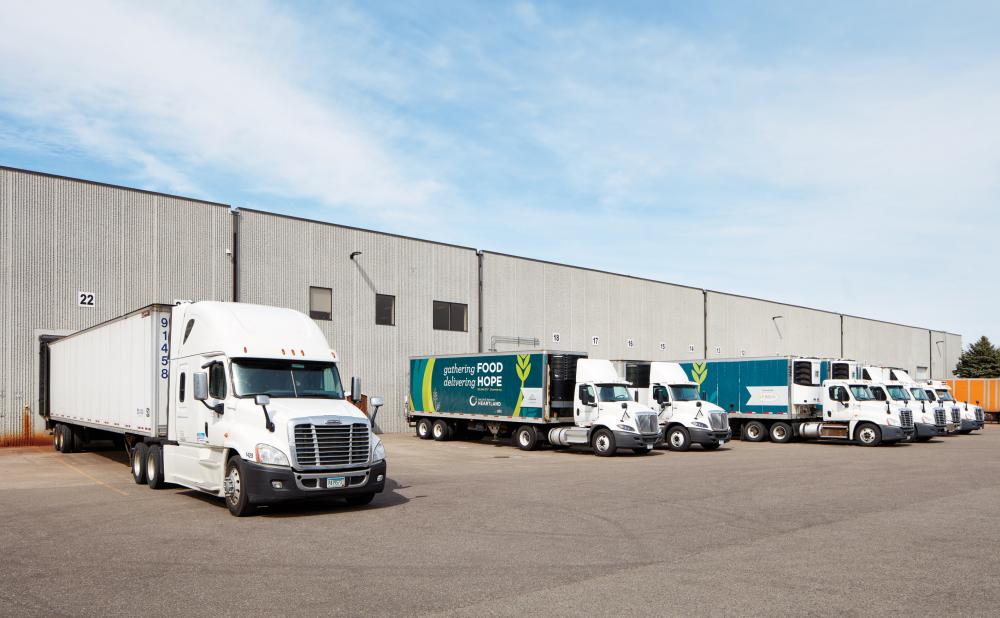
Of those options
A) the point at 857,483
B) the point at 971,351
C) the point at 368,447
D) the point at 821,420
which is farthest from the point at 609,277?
the point at 971,351

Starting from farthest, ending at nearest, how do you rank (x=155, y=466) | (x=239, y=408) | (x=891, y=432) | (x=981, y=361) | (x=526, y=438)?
1. (x=981, y=361)
2. (x=891, y=432)
3. (x=526, y=438)
4. (x=155, y=466)
5. (x=239, y=408)

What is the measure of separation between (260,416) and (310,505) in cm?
211

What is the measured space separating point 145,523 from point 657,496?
8266 mm

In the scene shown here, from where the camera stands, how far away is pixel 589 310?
4284cm

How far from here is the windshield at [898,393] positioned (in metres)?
30.5

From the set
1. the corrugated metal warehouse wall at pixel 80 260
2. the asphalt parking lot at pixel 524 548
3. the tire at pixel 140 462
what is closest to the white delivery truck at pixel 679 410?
the asphalt parking lot at pixel 524 548

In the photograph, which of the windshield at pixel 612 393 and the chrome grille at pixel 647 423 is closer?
the chrome grille at pixel 647 423

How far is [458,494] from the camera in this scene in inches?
579

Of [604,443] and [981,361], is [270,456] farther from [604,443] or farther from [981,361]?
[981,361]

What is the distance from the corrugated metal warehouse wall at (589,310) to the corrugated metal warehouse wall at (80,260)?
1358 centimetres

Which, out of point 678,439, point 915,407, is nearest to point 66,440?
point 678,439

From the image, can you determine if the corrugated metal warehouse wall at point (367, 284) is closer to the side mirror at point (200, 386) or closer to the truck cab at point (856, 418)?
the truck cab at point (856, 418)

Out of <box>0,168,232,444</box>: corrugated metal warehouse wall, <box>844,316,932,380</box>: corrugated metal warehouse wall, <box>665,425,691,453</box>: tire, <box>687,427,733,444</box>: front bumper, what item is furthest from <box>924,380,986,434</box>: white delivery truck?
<box>0,168,232,444</box>: corrugated metal warehouse wall

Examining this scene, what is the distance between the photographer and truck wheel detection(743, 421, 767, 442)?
104 feet
